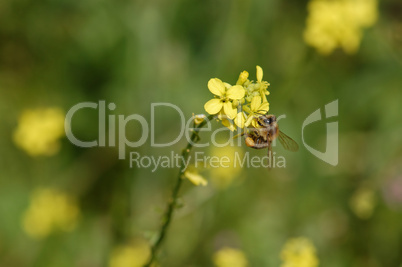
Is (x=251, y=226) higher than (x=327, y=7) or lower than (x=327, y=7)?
lower

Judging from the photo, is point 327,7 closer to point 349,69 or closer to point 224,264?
point 349,69

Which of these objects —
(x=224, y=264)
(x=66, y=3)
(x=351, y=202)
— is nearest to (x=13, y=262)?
(x=224, y=264)

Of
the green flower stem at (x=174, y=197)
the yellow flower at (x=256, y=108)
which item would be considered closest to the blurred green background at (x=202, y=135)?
the green flower stem at (x=174, y=197)

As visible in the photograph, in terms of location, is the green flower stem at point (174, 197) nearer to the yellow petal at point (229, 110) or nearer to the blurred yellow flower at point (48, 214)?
the yellow petal at point (229, 110)

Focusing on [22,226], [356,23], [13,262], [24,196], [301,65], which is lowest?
[13,262]

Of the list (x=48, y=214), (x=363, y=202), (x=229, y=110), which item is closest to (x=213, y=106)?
(x=229, y=110)

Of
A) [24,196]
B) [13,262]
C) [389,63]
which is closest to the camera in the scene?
[13,262]

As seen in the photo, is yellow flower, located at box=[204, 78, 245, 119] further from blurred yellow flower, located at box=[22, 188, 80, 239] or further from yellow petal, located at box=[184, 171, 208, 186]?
blurred yellow flower, located at box=[22, 188, 80, 239]
